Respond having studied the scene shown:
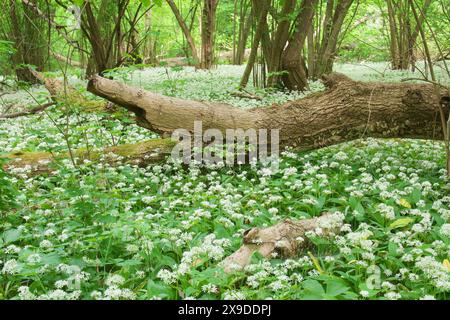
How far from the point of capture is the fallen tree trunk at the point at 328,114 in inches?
202

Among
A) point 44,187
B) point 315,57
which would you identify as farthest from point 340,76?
point 315,57

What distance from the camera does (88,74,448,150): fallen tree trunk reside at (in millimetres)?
5125

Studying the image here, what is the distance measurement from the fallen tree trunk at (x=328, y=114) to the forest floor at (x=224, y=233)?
28 centimetres

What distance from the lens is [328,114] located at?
541 centimetres

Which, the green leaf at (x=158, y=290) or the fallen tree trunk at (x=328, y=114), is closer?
the green leaf at (x=158, y=290)

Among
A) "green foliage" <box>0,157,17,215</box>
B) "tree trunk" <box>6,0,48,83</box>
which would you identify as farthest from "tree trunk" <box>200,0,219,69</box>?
"green foliage" <box>0,157,17,215</box>

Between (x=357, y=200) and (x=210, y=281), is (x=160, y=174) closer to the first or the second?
(x=357, y=200)

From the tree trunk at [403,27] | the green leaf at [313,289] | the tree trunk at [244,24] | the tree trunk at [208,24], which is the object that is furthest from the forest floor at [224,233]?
the tree trunk at [208,24]

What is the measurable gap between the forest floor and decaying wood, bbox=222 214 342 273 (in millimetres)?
82

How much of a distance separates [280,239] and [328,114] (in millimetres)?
2603

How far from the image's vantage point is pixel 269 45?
9.74 m

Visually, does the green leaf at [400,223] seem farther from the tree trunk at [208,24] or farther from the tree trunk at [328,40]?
the tree trunk at [208,24]

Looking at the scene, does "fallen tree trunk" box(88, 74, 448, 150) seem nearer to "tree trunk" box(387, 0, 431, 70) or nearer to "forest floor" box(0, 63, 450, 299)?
"forest floor" box(0, 63, 450, 299)

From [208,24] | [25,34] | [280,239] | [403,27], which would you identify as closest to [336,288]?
[280,239]
